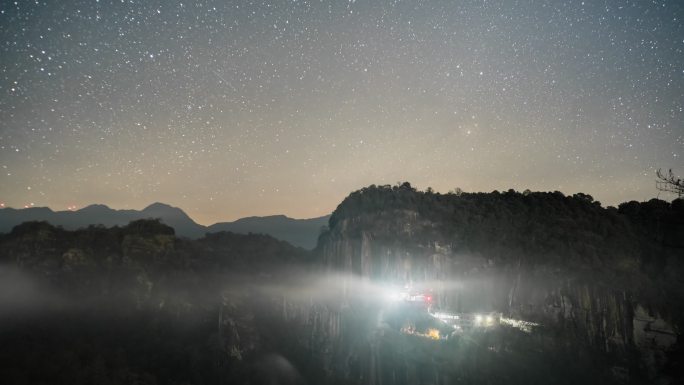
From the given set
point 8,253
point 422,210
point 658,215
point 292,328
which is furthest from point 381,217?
point 8,253

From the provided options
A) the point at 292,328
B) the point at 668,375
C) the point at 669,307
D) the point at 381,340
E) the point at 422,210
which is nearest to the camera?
the point at 668,375

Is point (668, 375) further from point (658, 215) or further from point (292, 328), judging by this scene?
point (292, 328)

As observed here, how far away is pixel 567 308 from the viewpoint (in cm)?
5997

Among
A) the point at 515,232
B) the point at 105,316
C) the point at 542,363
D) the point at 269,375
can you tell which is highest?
the point at 515,232

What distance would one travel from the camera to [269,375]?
67000 mm

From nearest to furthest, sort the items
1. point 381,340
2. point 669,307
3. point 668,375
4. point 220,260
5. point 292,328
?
point 668,375
point 669,307
point 381,340
point 292,328
point 220,260

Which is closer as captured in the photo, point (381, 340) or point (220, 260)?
point (381, 340)

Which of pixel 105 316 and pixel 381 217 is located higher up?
pixel 381 217

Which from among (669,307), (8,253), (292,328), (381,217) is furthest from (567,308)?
(8,253)

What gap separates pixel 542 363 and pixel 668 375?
1476 cm

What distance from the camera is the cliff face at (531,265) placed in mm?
56625

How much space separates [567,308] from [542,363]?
9.18 metres

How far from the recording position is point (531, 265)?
65.4 meters

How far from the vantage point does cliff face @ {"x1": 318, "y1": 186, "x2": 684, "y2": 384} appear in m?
56.6
